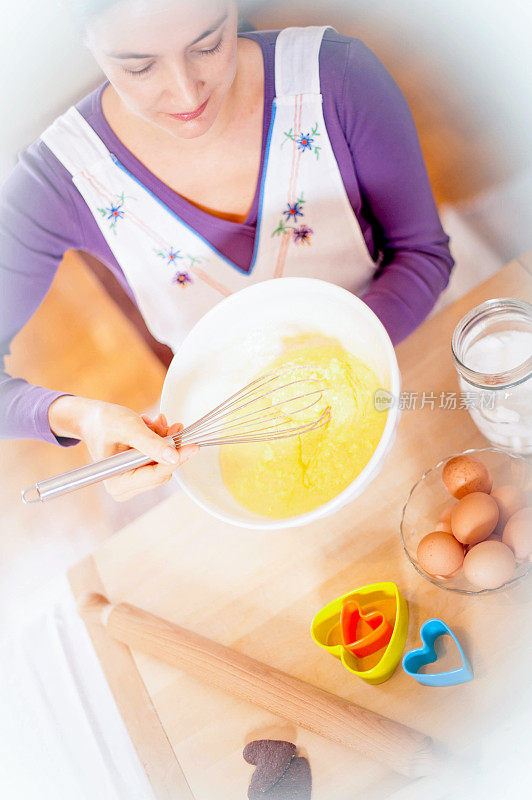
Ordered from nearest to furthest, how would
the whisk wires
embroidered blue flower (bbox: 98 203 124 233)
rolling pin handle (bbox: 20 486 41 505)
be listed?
rolling pin handle (bbox: 20 486 41 505) → the whisk wires → embroidered blue flower (bbox: 98 203 124 233)

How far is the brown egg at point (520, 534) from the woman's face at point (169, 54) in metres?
0.44

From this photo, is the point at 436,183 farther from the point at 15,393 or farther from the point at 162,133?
the point at 15,393

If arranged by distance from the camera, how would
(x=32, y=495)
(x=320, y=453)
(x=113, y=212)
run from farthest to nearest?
(x=113, y=212) < (x=320, y=453) < (x=32, y=495)

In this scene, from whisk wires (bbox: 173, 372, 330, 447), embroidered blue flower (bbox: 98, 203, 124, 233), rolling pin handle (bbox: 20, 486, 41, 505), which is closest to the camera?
rolling pin handle (bbox: 20, 486, 41, 505)

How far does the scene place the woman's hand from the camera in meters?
0.53

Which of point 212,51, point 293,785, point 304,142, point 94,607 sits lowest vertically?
point 293,785

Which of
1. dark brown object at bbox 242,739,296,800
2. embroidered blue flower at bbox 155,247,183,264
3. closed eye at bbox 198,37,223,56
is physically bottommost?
dark brown object at bbox 242,739,296,800

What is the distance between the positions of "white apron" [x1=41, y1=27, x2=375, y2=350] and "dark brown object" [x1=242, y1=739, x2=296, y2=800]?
49cm

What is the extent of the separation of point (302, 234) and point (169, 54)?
27 centimetres

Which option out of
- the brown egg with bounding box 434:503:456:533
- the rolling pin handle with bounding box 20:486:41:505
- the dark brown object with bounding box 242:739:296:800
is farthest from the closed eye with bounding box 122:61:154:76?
the dark brown object with bounding box 242:739:296:800

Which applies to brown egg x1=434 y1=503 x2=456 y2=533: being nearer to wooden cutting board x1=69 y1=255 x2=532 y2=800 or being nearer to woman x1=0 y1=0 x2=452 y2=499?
wooden cutting board x1=69 y1=255 x2=532 y2=800

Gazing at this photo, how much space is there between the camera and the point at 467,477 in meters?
0.54

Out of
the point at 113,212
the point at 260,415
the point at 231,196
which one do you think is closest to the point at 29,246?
the point at 113,212

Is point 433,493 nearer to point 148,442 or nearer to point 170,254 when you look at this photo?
point 148,442
